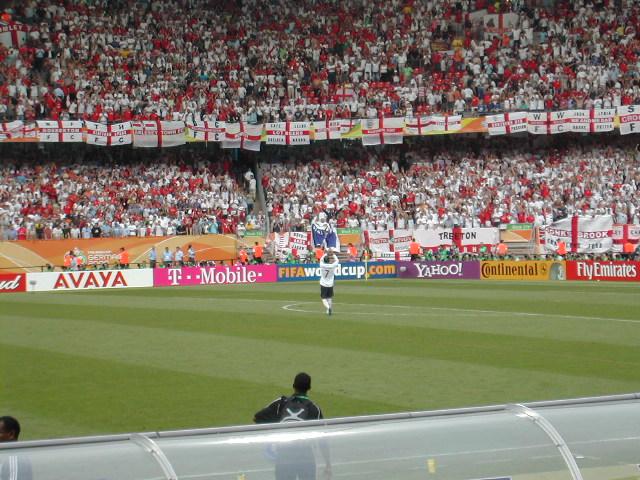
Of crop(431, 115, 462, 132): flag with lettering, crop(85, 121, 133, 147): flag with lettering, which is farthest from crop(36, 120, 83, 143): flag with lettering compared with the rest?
crop(431, 115, 462, 132): flag with lettering

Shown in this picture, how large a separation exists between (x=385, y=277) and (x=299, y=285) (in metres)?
6.05

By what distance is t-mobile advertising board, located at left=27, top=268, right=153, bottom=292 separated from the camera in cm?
4216

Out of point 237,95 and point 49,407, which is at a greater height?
point 237,95

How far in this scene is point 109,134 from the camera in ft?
173

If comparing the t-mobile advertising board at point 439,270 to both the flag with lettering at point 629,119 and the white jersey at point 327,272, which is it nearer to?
the flag with lettering at point 629,119

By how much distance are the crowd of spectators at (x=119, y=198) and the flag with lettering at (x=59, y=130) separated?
197 centimetres

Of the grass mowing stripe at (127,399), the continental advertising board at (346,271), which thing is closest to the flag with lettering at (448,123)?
the continental advertising board at (346,271)

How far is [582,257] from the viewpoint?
46.4m

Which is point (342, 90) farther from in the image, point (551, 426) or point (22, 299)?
point (551, 426)

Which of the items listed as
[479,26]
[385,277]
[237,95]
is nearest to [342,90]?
[237,95]

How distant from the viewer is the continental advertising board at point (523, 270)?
1674 inches

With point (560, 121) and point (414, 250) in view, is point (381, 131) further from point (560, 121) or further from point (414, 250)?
point (414, 250)

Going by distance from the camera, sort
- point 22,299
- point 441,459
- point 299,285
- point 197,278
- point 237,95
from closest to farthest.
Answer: point 441,459, point 22,299, point 299,285, point 197,278, point 237,95

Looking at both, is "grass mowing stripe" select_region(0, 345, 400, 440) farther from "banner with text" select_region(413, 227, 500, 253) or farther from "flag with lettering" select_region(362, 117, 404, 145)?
"flag with lettering" select_region(362, 117, 404, 145)
